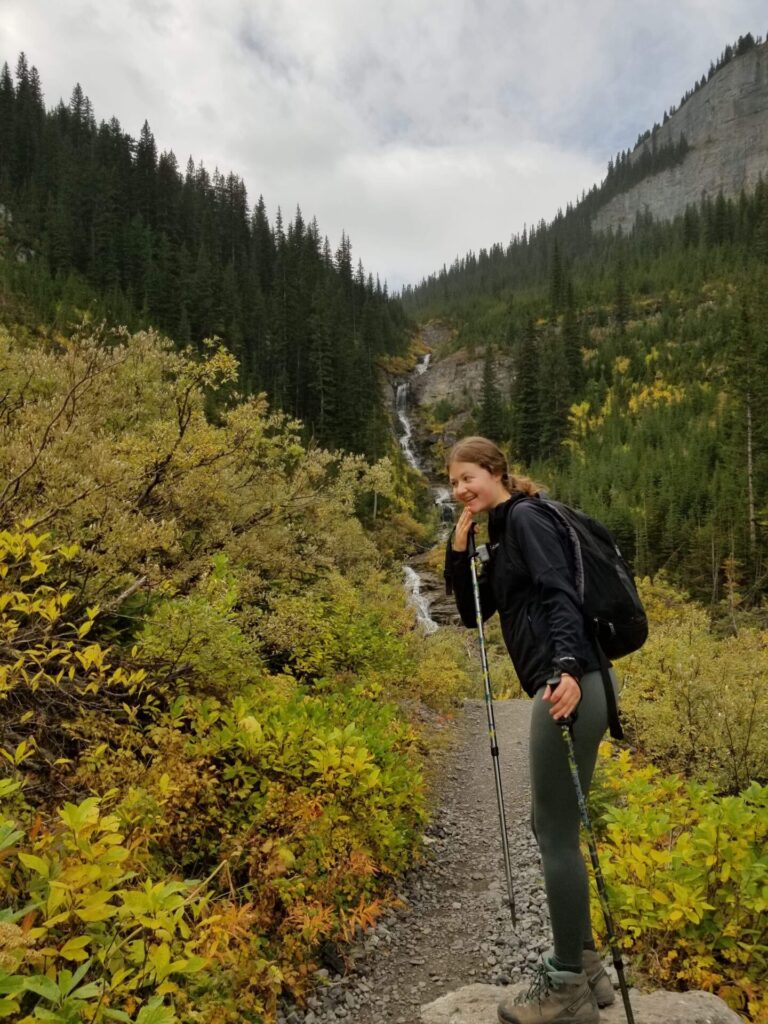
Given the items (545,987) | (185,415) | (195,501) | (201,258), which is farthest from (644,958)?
(201,258)

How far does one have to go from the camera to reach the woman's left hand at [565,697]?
7.20 feet

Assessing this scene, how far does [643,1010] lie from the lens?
2.57 meters

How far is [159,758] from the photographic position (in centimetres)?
400

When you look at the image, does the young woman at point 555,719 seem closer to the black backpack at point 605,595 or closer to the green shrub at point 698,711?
the black backpack at point 605,595

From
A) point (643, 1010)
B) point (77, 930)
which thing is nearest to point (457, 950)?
point (643, 1010)

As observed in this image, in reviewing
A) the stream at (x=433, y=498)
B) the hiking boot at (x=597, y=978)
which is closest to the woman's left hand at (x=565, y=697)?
the hiking boot at (x=597, y=978)

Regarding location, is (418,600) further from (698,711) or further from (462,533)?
(462,533)

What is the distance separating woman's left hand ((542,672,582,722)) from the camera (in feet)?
7.20

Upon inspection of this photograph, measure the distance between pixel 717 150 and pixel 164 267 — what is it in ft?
569

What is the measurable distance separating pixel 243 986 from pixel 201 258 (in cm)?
6005

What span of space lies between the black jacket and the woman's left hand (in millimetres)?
97

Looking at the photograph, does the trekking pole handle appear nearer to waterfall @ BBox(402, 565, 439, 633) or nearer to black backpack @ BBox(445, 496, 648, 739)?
black backpack @ BBox(445, 496, 648, 739)

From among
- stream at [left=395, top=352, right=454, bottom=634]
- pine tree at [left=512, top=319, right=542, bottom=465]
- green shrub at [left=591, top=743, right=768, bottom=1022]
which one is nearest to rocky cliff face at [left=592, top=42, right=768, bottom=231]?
pine tree at [left=512, top=319, right=542, bottom=465]

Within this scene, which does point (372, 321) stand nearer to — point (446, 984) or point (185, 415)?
point (185, 415)
